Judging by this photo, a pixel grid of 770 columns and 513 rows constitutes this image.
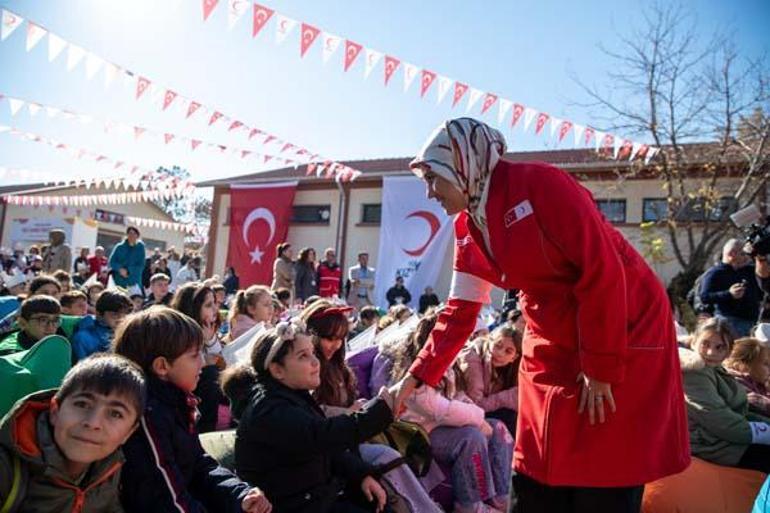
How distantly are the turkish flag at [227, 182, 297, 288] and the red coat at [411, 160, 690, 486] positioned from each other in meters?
18.7

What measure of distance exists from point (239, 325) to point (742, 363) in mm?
3724

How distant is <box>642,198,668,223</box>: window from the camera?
50.2ft

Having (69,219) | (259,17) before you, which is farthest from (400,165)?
(69,219)

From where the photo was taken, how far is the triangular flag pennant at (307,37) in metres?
8.59

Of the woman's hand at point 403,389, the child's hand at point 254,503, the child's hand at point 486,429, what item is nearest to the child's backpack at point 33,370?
the child's hand at point 254,503

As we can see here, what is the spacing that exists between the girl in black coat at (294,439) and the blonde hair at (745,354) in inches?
113

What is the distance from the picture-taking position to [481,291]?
6.81 feet

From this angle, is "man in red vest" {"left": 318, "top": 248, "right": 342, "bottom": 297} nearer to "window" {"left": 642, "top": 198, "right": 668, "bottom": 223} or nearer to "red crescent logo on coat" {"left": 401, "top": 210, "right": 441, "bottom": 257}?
"red crescent logo on coat" {"left": 401, "top": 210, "right": 441, "bottom": 257}

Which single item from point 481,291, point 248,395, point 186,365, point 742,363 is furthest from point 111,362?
point 742,363

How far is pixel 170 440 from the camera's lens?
2.04 meters

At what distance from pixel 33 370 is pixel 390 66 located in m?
8.23

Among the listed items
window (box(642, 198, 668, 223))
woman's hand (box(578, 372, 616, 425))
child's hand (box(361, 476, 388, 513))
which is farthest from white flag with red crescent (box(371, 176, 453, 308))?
woman's hand (box(578, 372, 616, 425))

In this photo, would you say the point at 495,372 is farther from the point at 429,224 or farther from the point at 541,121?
the point at 429,224

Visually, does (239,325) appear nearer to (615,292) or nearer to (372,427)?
(372,427)
